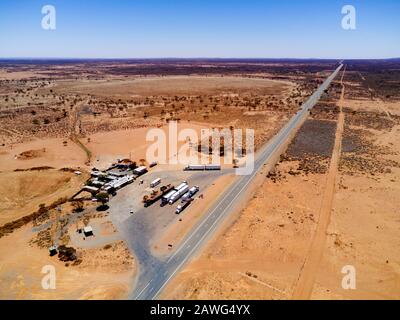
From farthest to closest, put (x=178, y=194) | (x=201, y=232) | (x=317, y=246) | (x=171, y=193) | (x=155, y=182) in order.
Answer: (x=155, y=182), (x=171, y=193), (x=178, y=194), (x=201, y=232), (x=317, y=246)

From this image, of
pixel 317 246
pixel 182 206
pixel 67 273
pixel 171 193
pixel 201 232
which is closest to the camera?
pixel 67 273

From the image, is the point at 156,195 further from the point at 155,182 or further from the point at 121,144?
the point at 121,144

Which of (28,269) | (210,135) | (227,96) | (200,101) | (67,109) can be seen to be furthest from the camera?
(227,96)

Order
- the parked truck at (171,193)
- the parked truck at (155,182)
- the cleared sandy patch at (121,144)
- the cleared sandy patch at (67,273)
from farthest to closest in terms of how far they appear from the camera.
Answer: the cleared sandy patch at (121,144)
the parked truck at (155,182)
the parked truck at (171,193)
the cleared sandy patch at (67,273)

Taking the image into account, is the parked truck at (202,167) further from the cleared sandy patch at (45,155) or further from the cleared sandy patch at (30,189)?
the cleared sandy patch at (45,155)

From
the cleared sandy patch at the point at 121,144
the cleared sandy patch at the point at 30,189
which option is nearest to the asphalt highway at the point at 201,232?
the cleared sandy patch at the point at 121,144

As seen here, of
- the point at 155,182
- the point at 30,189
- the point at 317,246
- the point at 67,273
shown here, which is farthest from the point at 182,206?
the point at 30,189

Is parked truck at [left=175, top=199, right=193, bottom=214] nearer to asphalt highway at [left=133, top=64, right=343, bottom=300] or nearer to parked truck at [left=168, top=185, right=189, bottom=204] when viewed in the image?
parked truck at [left=168, top=185, right=189, bottom=204]

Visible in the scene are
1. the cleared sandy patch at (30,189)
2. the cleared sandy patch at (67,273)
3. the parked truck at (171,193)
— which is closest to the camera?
the cleared sandy patch at (67,273)

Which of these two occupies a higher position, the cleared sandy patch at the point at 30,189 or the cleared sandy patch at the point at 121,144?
the cleared sandy patch at the point at 121,144

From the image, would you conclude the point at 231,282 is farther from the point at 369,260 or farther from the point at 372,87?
the point at 372,87
